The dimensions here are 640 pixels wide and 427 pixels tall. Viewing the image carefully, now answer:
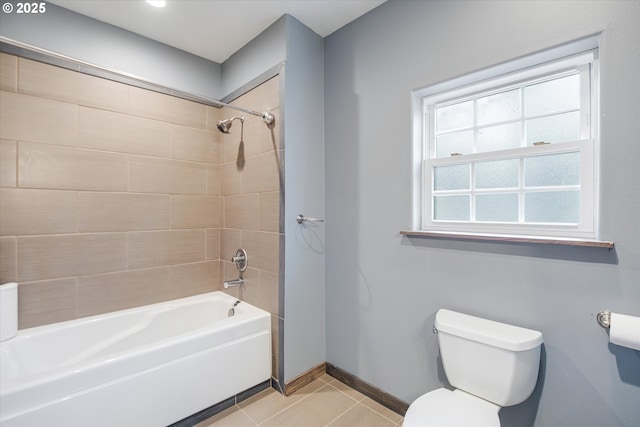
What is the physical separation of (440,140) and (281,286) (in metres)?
1.42

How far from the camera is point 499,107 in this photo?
1.57 metres

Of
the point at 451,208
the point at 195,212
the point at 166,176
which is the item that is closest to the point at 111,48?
the point at 166,176

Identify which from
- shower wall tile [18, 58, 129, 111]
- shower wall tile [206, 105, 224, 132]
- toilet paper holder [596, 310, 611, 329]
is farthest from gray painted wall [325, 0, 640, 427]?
shower wall tile [18, 58, 129, 111]

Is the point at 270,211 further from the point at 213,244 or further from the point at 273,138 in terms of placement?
the point at 213,244

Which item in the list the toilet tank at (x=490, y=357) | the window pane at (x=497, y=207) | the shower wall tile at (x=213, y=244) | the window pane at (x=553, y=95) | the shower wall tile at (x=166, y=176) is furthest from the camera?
the shower wall tile at (x=213, y=244)

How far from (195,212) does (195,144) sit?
1.96 feet

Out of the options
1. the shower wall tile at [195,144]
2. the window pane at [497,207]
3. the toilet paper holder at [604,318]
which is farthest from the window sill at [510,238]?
the shower wall tile at [195,144]

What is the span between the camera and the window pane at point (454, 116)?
1.69m

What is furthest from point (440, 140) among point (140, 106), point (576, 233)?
point (140, 106)

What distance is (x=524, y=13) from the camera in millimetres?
1346

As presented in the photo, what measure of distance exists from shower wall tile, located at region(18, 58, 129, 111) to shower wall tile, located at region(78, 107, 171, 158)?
0.07 metres

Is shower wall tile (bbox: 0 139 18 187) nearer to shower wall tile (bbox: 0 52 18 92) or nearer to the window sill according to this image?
shower wall tile (bbox: 0 52 18 92)

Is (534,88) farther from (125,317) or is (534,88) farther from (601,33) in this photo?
(125,317)

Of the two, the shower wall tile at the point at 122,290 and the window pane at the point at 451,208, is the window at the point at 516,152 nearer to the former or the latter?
the window pane at the point at 451,208
